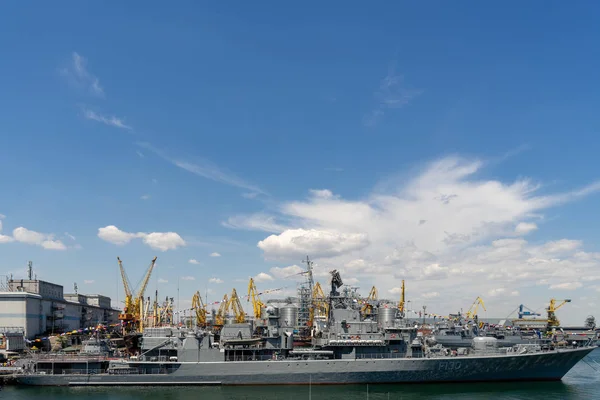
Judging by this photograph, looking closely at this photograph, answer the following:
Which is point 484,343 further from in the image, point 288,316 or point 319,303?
point 319,303

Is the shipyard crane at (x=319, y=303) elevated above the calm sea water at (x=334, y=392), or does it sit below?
above

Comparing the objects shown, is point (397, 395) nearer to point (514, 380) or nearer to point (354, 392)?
point (354, 392)

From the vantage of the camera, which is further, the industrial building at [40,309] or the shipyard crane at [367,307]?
the industrial building at [40,309]

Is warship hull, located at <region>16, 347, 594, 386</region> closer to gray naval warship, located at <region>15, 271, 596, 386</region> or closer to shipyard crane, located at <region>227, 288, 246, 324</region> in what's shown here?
gray naval warship, located at <region>15, 271, 596, 386</region>

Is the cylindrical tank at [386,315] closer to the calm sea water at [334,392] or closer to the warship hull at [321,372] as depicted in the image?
the warship hull at [321,372]

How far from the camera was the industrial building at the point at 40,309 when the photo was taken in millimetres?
69938

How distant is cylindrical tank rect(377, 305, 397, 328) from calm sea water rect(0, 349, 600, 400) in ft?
23.9

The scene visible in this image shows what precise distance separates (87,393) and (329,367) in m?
24.8

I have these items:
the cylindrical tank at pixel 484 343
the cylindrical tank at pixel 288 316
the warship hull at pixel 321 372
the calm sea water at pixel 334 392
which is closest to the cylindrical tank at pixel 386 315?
the warship hull at pixel 321 372

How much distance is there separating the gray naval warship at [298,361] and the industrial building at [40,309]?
24.6 metres

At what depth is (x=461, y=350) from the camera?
167 feet

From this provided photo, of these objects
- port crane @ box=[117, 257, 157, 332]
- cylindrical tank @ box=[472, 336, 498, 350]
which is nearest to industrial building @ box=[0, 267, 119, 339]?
port crane @ box=[117, 257, 157, 332]

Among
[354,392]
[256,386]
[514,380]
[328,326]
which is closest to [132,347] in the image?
[256,386]

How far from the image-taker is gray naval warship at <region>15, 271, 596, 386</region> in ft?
156
